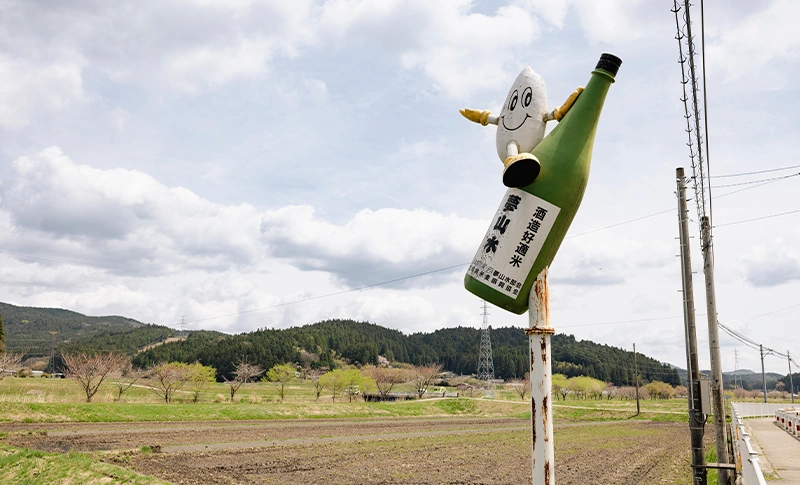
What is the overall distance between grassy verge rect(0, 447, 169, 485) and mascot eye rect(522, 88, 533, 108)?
38.3ft

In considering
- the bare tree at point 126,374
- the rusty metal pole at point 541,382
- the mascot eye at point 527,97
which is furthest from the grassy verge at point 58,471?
the bare tree at point 126,374

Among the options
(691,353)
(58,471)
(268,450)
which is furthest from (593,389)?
(58,471)

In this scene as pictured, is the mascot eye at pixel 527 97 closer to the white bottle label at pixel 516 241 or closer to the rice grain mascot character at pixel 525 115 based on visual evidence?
the rice grain mascot character at pixel 525 115

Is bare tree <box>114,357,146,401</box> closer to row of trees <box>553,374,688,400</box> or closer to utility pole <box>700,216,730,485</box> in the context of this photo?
utility pole <box>700,216,730,485</box>

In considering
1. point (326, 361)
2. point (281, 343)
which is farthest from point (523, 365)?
point (281, 343)

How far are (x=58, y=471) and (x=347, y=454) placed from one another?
9.19m

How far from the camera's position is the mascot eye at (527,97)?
210 inches

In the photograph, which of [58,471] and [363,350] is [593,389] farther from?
[58,471]

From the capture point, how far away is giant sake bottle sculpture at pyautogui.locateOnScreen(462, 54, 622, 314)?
4.78 m

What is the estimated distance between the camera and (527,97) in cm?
536

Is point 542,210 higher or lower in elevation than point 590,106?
lower

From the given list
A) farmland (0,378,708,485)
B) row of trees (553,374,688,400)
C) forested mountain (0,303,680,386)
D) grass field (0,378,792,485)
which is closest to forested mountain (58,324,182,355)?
forested mountain (0,303,680,386)

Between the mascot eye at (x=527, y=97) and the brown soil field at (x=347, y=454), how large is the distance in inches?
467

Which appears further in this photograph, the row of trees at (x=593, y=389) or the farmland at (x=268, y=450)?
the row of trees at (x=593, y=389)
